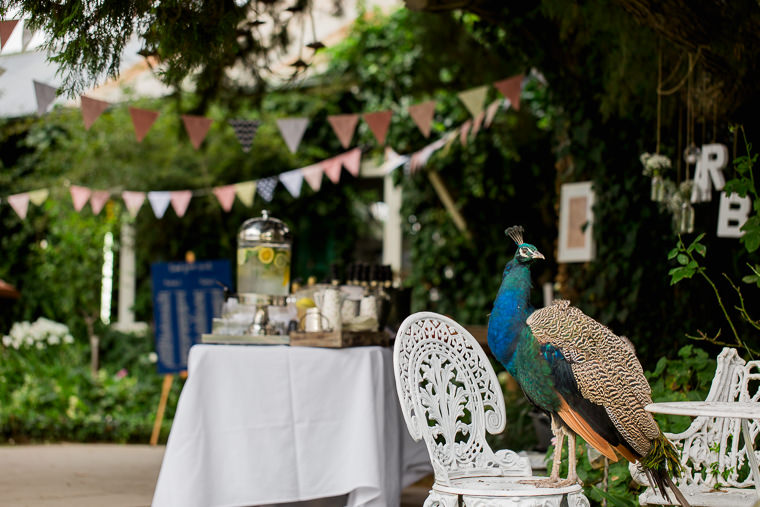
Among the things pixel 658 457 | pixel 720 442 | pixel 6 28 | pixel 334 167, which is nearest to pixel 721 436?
pixel 720 442

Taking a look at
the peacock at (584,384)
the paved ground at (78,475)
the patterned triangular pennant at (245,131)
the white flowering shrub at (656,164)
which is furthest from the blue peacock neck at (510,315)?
the patterned triangular pennant at (245,131)

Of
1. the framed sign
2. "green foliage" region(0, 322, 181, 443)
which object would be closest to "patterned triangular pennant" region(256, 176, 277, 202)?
"green foliage" region(0, 322, 181, 443)

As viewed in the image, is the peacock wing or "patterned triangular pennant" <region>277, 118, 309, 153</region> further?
"patterned triangular pennant" <region>277, 118, 309, 153</region>

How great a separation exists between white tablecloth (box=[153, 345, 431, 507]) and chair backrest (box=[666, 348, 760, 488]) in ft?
3.45

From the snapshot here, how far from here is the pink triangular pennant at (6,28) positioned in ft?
9.58

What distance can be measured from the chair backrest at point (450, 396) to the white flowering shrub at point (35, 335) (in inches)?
223

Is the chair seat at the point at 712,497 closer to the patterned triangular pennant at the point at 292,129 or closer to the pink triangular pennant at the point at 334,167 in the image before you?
the patterned triangular pennant at the point at 292,129

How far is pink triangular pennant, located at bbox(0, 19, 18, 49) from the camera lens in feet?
9.58

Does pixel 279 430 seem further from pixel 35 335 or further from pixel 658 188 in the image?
pixel 35 335

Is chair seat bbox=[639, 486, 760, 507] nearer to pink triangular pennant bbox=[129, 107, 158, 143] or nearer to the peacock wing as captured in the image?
the peacock wing

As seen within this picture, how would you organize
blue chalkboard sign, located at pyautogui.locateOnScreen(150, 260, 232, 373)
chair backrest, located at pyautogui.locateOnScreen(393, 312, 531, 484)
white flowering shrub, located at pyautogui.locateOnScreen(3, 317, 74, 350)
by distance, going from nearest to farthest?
chair backrest, located at pyautogui.locateOnScreen(393, 312, 531, 484), blue chalkboard sign, located at pyautogui.locateOnScreen(150, 260, 232, 373), white flowering shrub, located at pyautogui.locateOnScreen(3, 317, 74, 350)

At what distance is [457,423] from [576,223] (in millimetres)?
2677

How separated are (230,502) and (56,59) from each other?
→ 1.57m

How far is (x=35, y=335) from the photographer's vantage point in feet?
24.7
